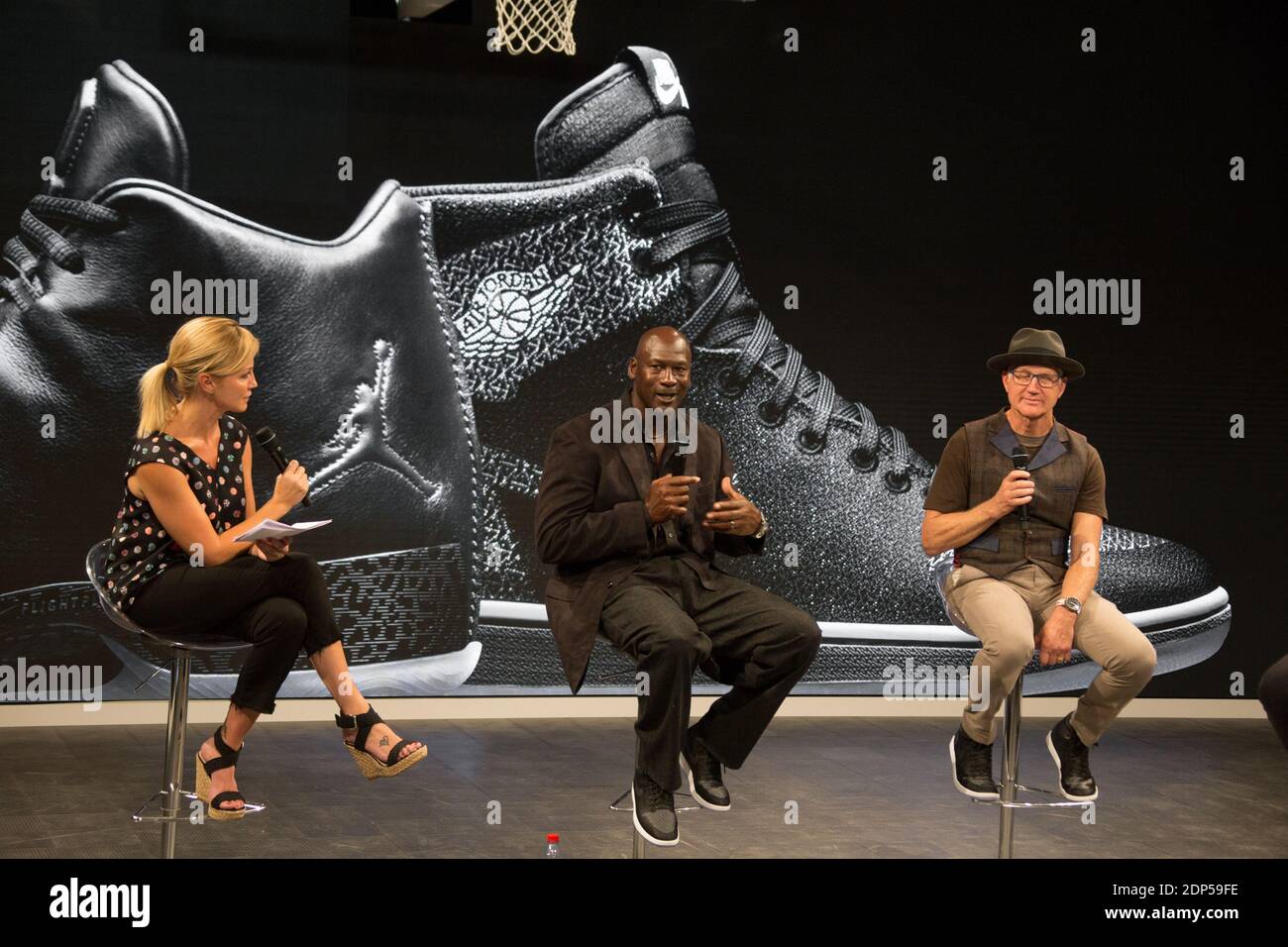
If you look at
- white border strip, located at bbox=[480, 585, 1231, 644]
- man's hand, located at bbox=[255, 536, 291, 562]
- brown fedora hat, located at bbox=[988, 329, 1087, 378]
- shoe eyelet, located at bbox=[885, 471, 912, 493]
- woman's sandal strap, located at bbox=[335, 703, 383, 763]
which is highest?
brown fedora hat, located at bbox=[988, 329, 1087, 378]

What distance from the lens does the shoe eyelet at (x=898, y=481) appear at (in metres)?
6.09

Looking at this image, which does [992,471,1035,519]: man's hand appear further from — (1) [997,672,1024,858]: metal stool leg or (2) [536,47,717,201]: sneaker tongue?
(2) [536,47,717,201]: sneaker tongue

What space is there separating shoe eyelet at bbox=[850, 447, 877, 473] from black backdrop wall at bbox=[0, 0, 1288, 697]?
0.20 metres

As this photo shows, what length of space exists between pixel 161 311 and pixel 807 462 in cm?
265

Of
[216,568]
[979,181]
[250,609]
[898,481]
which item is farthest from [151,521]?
[979,181]

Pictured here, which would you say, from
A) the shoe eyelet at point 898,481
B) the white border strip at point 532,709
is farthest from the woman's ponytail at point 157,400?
the shoe eyelet at point 898,481

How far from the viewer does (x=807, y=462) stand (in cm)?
602

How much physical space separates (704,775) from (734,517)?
58 cm

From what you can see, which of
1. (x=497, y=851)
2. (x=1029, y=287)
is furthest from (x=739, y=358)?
(x=497, y=851)

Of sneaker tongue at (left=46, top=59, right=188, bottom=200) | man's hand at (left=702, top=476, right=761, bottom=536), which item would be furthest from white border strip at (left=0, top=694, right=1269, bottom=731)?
man's hand at (left=702, top=476, right=761, bottom=536)

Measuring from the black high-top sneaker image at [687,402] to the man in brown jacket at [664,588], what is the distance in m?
2.38

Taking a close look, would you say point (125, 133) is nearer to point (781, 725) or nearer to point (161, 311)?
point (161, 311)

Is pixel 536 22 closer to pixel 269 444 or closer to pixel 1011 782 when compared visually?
pixel 269 444

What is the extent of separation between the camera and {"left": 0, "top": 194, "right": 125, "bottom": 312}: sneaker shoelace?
534 centimetres
